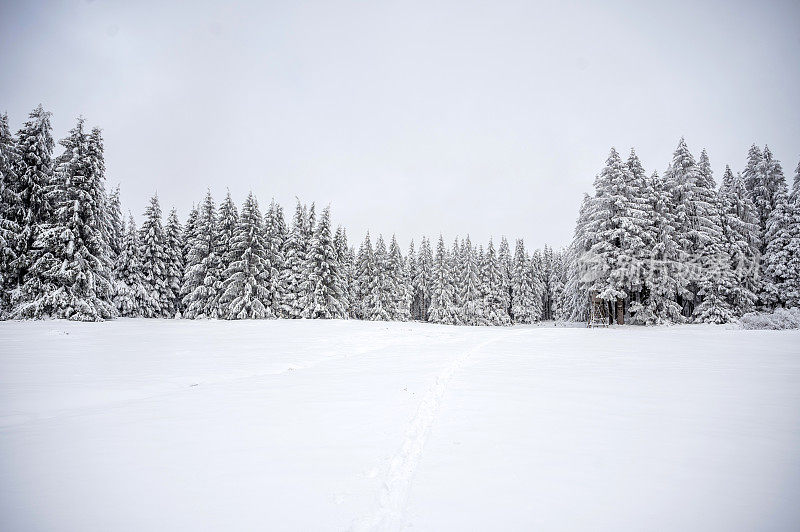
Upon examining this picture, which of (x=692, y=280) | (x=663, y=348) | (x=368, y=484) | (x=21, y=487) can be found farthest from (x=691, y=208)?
(x=21, y=487)

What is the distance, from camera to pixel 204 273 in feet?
138

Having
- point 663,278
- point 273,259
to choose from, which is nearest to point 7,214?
point 273,259

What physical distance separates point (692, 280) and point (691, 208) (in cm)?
681

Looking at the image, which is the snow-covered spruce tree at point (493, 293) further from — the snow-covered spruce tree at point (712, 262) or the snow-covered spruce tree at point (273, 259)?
the snow-covered spruce tree at point (273, 259)

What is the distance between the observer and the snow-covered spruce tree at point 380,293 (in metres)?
55.6

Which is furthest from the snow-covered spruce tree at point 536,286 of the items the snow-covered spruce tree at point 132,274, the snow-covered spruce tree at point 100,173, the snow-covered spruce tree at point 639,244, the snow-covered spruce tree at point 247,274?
the snow-covered spruce tree at point 100,173

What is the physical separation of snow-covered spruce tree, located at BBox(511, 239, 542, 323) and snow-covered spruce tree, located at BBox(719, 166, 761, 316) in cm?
3484

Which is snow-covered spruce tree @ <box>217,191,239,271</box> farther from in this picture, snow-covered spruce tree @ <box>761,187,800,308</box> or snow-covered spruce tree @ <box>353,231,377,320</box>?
snow-covered spruce tree @ <box>761,187,800,308</box>

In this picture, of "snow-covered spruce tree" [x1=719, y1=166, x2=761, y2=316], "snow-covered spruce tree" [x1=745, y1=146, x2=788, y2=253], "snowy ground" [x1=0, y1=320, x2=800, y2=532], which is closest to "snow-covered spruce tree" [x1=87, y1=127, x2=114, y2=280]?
"snowy ground" [x1=0, y1=320, x2=800, y2=532]

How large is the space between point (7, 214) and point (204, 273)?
17612mm

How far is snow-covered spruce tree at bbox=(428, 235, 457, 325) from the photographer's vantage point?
59.5 meters

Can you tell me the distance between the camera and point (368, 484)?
4.21m

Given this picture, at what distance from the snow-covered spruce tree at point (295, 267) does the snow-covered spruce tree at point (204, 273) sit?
7.28 meters

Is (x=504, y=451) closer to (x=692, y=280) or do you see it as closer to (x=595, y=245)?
(x=595, y=245)
